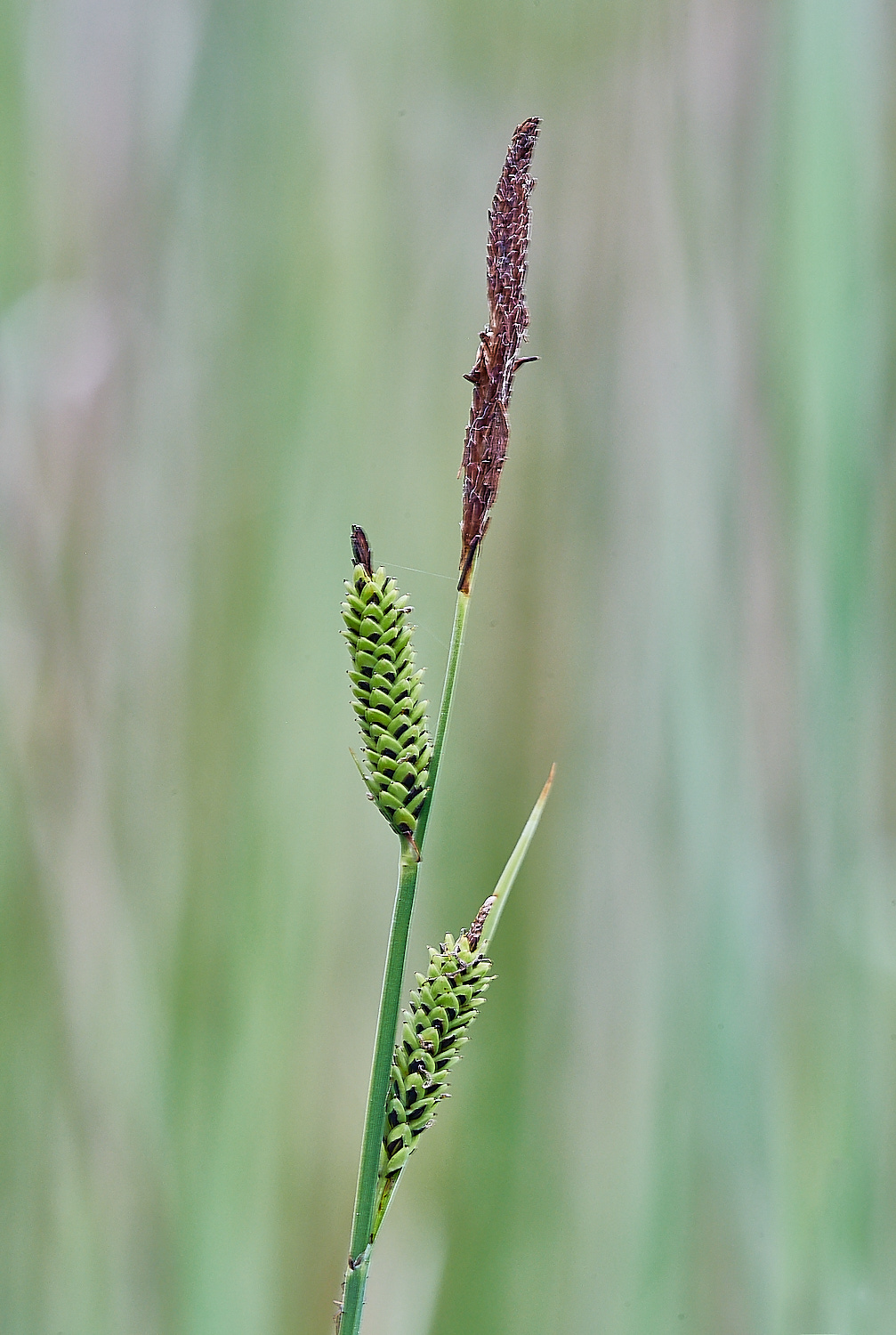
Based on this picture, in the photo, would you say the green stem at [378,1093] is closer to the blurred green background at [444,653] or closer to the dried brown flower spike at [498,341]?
the dried brown flower spike at [498,341]

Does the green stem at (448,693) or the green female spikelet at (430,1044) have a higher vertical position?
the green stem at (448,693)

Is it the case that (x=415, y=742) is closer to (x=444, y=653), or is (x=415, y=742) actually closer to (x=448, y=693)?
(x=448, y=693)

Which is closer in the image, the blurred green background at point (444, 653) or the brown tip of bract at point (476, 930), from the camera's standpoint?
the brown tip of bract at point (476, 930)

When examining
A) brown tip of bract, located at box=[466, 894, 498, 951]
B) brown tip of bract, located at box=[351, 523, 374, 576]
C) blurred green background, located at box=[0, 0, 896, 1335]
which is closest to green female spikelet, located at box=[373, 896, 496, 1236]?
brown tip of bract, located at box=[466, 894, 498, 951]

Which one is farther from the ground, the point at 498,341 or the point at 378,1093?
the point at 498,341

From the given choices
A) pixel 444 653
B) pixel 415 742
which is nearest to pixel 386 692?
pixel 415 742

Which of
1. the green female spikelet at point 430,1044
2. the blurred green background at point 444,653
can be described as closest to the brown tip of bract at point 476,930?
the green female spikelet at point 430,1044
